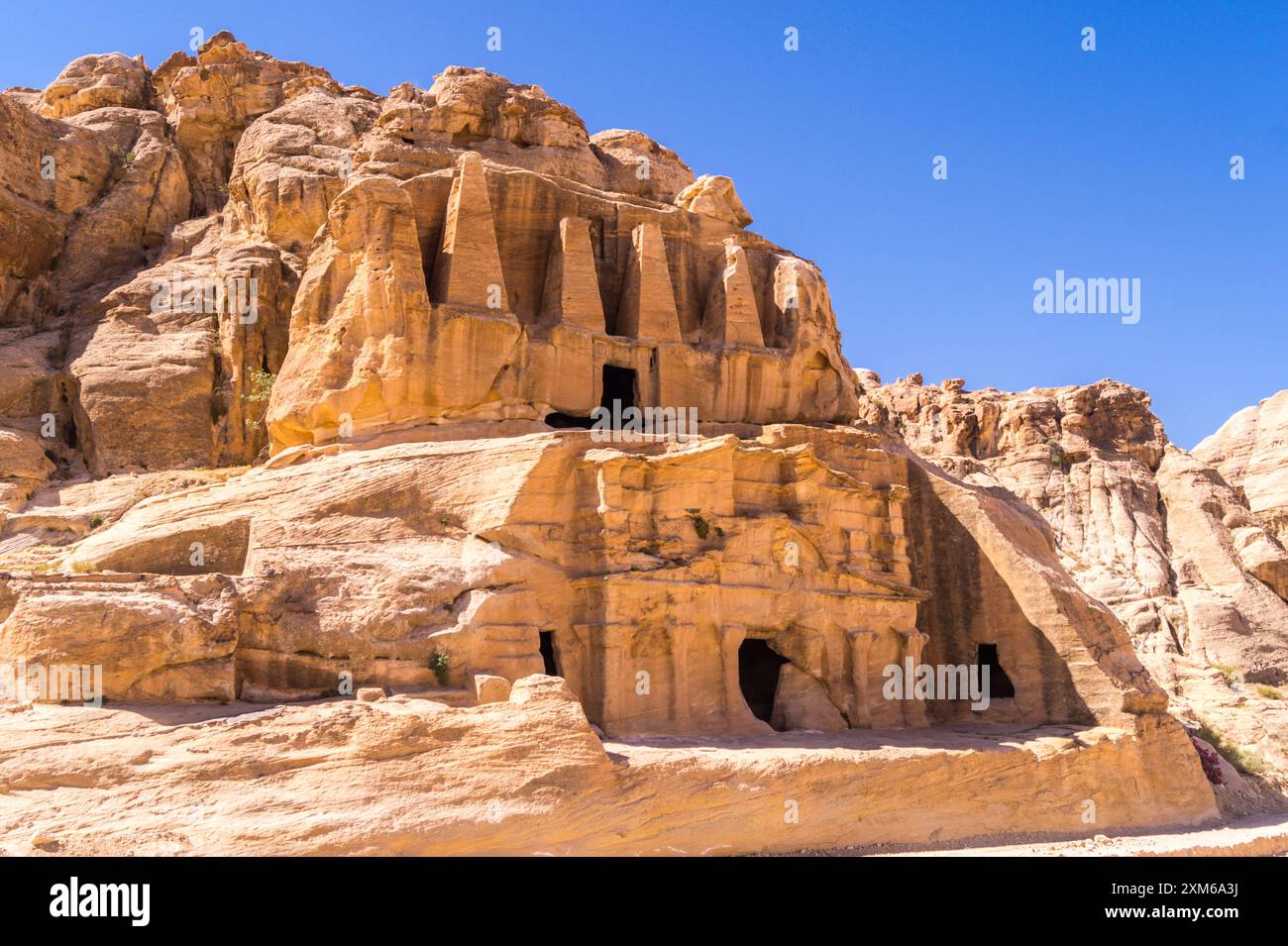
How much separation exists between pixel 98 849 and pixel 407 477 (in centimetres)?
1035

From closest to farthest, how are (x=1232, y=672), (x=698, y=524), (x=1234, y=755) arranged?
1. (x=698, y=524)
2. (x=1234, y=755)
3. (x=1232, y=672)

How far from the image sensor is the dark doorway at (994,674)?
102 ft

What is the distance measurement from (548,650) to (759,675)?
7.15m

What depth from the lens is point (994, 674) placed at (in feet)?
104

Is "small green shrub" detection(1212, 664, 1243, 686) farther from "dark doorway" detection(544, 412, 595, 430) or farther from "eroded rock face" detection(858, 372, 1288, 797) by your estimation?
"dark doorway" detection(544, 412, 595, 430)

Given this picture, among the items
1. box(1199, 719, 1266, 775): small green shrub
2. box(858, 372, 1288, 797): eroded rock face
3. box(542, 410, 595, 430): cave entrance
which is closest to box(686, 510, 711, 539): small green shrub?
box(542, 410, 595, 430): cave entrance

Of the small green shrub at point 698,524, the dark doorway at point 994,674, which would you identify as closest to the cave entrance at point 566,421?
the small green shrub at point 698,524

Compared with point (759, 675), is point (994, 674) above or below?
below

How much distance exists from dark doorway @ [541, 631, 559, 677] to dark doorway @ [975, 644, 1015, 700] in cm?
1233

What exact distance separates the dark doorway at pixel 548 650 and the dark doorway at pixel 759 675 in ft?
20.2

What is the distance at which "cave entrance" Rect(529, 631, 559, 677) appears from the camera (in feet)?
80.0

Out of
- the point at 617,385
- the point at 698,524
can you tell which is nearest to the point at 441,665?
the point at 698,524

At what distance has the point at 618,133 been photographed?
138 feet

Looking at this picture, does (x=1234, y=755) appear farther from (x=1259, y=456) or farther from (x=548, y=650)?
(x=1259, y=456)
